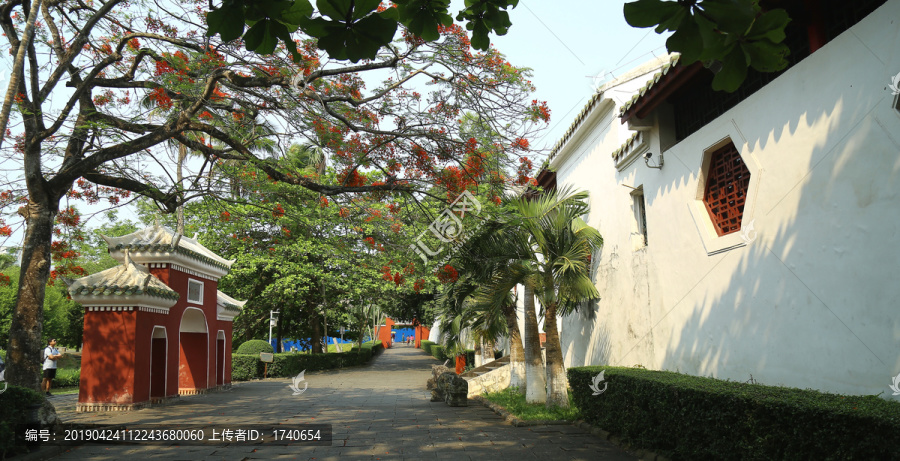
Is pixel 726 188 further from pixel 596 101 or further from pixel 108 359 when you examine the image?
pixel 108 359

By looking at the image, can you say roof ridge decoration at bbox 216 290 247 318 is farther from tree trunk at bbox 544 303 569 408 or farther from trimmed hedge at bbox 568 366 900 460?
trimmed hedge at bbox 568 366 900 460

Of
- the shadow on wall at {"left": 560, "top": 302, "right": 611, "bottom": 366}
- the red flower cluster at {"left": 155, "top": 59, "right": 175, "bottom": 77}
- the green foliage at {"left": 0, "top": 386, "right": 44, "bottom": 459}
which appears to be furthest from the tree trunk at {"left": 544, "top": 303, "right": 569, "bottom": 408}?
the green foliage at {"left": 0, "top": 386, "right": 44, "bottom": 459}

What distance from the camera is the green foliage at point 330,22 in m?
2.33

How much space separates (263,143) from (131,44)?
8.63 feet

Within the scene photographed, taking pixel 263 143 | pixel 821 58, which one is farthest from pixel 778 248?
pixel 263 143

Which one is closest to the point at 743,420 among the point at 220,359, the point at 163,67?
the point at 163,67

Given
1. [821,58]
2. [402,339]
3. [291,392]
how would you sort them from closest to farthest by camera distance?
[821,58] < [291,392] < [402,339]

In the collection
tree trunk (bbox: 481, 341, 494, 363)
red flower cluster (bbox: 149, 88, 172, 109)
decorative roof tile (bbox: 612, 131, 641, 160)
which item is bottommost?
tree trunk (bbox: 481, 341, 494, 363)

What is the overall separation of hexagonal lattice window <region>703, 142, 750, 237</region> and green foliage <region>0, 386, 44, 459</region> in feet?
29.1

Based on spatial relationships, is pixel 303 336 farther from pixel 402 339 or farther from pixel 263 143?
pixel 402 339

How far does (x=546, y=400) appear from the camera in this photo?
1083cm

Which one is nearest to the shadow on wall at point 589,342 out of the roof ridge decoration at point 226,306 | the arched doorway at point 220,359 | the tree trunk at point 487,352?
the tree trunk at point 487,352
